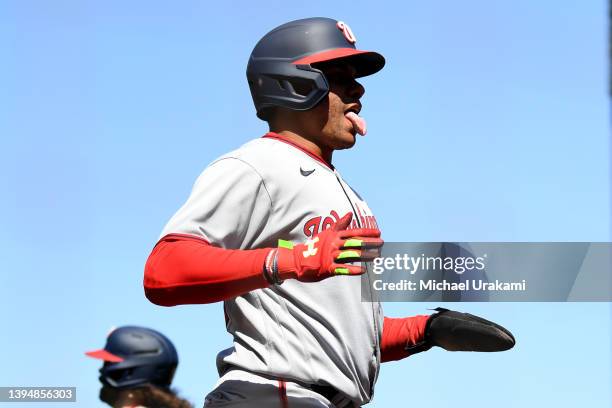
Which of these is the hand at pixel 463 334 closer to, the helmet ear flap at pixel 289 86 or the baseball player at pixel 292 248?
the baseball player at pixel 292 248

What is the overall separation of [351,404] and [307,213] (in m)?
0.99

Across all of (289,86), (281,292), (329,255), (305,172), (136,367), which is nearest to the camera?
(329,255)

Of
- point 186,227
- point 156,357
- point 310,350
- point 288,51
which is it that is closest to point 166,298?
point 186,227

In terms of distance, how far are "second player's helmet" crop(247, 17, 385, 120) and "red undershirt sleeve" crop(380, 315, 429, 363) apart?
1.40 m

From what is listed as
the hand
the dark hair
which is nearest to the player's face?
the hand

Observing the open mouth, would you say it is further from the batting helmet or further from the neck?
the batting helmet

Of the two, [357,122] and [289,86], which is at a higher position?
[289,86]

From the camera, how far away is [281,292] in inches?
197

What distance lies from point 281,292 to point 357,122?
1.08m

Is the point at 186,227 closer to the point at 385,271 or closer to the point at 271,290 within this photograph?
the point at 271,290

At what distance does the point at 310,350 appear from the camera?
16.3ft

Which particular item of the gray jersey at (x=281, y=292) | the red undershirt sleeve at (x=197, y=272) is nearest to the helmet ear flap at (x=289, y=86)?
the gray jersey at (x=281, y=292)

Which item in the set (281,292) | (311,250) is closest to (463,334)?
(281,292)

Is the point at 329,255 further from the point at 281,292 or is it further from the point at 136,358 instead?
the point at 136,358
